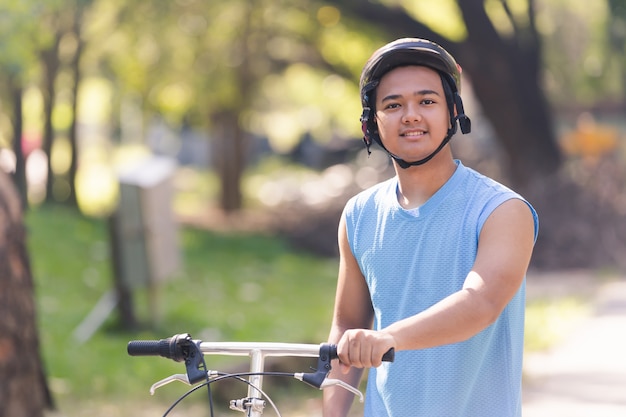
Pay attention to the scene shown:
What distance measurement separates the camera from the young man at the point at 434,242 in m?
2.83

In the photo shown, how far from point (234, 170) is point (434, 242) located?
23.2m

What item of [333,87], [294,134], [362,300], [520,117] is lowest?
[362,300]

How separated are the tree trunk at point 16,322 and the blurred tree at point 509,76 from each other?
10524 millimetres

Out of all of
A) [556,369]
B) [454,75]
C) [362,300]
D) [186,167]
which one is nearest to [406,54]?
[454,75]

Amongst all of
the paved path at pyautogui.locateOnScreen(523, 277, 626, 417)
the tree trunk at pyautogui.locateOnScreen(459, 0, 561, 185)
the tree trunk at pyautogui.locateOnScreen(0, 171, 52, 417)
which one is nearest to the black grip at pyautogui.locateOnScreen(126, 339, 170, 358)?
the tree trunk at pyautogui.locateOnScreen(0, 171, 52, 417)

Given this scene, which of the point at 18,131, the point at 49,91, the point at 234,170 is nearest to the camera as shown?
the point at 18,131

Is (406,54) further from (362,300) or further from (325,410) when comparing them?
(325,410)

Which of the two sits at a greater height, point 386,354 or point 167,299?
point 167,299

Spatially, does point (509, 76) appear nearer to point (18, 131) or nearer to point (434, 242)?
point (18, 131)

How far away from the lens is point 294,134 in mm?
50469

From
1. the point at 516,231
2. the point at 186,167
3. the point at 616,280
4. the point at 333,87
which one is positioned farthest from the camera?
the point at 186,167

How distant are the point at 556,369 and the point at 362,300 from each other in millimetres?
6211

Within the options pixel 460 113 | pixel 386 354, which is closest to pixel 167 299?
pixel 460 113

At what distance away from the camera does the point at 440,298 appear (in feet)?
9.45
